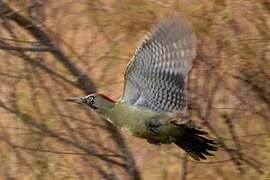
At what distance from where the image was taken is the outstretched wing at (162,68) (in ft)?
15.1

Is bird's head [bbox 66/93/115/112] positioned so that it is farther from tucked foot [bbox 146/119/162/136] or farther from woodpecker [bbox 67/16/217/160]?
tucked foot [bbox 146/119/162/136]

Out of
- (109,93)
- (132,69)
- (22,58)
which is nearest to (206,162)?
(109,93)

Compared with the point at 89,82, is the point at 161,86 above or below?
above

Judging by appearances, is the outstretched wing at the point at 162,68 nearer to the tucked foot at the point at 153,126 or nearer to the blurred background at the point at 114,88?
the tucked foot at the point at 153,126

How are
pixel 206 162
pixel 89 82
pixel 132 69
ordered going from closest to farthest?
pixel 132 69, pixel 89 82, pixel 206 162

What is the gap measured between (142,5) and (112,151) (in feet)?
3.27

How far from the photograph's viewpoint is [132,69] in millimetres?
4641

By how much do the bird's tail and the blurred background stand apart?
133 cm

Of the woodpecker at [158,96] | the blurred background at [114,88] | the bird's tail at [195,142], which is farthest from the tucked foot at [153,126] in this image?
the blurred background at [114,88]

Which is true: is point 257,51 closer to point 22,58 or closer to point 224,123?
point 224,123

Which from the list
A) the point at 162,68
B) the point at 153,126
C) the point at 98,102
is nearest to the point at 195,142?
the point at 153,126

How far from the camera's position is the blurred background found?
614cm

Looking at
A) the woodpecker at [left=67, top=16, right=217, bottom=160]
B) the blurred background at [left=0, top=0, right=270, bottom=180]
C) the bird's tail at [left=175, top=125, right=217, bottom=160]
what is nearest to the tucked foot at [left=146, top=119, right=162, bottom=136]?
the woodpecker at [left=67, top=16, right=217, bottom=160]

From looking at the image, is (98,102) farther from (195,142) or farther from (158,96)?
(195,142)
